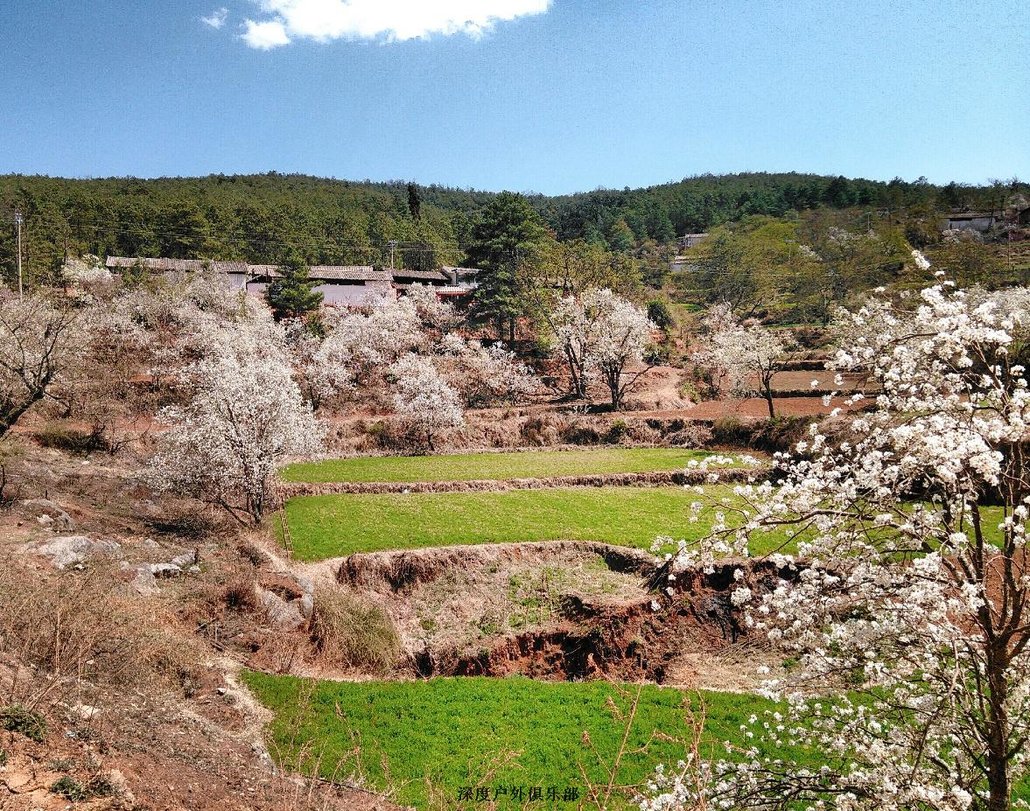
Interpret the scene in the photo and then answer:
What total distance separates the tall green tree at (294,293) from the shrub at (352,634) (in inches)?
1782

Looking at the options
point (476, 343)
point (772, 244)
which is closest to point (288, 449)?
point (476, 343)

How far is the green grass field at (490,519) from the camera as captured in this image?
22.8 metres

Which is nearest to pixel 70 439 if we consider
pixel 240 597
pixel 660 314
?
pixel 240 597

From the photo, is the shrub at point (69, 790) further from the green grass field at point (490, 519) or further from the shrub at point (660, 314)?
the shrub at point (660, 314)

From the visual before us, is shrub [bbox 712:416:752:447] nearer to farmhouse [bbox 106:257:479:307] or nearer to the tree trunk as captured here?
the tree trunk

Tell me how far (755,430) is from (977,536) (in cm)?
3218

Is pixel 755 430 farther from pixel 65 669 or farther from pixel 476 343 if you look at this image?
pixel 65 669

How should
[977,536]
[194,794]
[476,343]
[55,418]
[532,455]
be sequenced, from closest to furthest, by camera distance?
1. [977,536]
2. [194,794]
3. [55,418]
4. [532,455]
5. [476,343]

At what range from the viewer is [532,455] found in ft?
124

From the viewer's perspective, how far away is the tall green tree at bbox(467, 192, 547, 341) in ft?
184

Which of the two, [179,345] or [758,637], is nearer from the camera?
[758,637]

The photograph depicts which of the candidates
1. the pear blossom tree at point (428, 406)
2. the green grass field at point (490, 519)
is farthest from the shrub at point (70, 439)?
the pear blossom tree at point (428, 406)

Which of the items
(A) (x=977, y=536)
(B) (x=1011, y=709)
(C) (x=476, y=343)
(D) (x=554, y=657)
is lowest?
(D) (x=554, y=657)

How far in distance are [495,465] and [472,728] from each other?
22.3 meters
